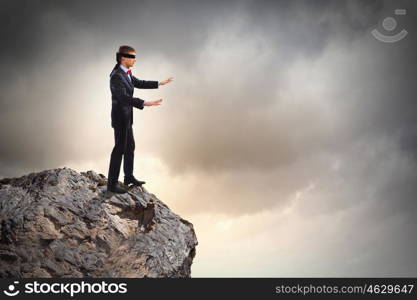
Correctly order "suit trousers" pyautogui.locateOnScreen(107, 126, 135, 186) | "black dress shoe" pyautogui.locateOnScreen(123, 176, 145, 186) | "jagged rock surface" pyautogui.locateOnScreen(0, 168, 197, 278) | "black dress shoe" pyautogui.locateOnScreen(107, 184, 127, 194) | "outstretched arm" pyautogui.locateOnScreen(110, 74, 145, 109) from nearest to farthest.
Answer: "jagged rock surface" pyautogui.locateOnScreen(0, 168, 197, 278) < "outstretched arm" pyautogui.locateOnScreen(110, 74, 145, 109) < "suit trousers" pyautogui.locateOnScreen(107, 126, 135, 186) < "black dress shoe" pyautogui.locateOnScreen(107, 184, 127, 194) < "black dress shoe" pyautogui.locateOnScreen(123, 176, 145, 186)

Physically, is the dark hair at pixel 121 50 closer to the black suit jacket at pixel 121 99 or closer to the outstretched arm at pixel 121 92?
the black suit jacket at pixel 121 99

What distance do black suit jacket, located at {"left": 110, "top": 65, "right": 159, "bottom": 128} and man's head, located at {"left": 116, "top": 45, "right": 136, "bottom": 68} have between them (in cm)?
29

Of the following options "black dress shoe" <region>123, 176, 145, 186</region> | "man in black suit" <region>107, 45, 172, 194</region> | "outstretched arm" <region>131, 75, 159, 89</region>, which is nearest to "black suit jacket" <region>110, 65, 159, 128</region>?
"man in black suit" <region>107, 45, 172, 194</region>

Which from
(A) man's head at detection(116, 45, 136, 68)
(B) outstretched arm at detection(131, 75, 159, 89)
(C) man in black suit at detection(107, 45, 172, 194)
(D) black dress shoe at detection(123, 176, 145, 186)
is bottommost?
(D) black dress shoe at detection(123, 176, 145, 186)

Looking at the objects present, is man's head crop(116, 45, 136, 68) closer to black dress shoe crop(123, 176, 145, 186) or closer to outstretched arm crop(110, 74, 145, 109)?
outstretched arm crop(110, 74, 145, 109)

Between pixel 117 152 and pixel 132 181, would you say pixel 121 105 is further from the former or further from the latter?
pixel 132 181

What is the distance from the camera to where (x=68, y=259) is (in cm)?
1253

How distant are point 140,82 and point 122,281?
23.8ft

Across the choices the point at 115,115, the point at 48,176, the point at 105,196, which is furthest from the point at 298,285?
the point at 48,176

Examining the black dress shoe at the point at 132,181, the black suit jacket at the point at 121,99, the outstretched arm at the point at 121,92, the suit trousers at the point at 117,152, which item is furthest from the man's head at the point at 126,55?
the black dress shoe at the point at 132,181

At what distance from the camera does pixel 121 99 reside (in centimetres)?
1435

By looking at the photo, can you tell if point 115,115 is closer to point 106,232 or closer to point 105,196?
point 105,196

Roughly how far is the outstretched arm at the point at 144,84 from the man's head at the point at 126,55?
0.79m

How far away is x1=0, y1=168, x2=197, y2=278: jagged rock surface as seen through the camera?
12.4 meters
